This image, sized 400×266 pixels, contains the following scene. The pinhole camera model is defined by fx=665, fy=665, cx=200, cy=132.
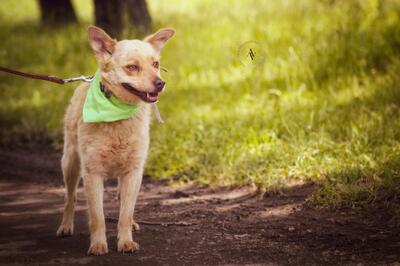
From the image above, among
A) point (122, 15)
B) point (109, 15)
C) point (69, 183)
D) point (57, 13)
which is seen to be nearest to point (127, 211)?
point (69, 183)

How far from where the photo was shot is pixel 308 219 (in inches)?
210

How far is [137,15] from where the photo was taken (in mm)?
10992

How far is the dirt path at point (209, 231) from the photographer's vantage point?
15.0 feet

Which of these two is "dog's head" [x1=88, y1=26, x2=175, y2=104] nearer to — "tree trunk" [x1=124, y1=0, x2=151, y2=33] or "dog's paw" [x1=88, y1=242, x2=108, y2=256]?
"dog's paw" [x1=88, y1=242, x2=108, y2=256]

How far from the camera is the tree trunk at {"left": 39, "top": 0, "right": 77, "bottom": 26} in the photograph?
13.5 m

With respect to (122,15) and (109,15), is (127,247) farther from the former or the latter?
(109,15)

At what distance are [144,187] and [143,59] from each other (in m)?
2.33

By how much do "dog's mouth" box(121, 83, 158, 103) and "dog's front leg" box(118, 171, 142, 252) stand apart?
1.93 feet

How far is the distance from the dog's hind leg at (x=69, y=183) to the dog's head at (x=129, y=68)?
78cm

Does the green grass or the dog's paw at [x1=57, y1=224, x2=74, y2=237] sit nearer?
the dog's paw at [x1=57, y1=224, x2=74, y2=237]

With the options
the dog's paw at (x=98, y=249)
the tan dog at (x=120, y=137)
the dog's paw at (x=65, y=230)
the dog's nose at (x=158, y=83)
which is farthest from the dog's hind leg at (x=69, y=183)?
the dog's nose at (x=158, y=83)

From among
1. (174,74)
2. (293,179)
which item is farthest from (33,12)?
(293,179)

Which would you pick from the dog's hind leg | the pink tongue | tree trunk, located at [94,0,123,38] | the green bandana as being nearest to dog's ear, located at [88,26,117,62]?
the green bandana

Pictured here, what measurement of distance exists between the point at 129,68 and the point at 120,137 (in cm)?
51
